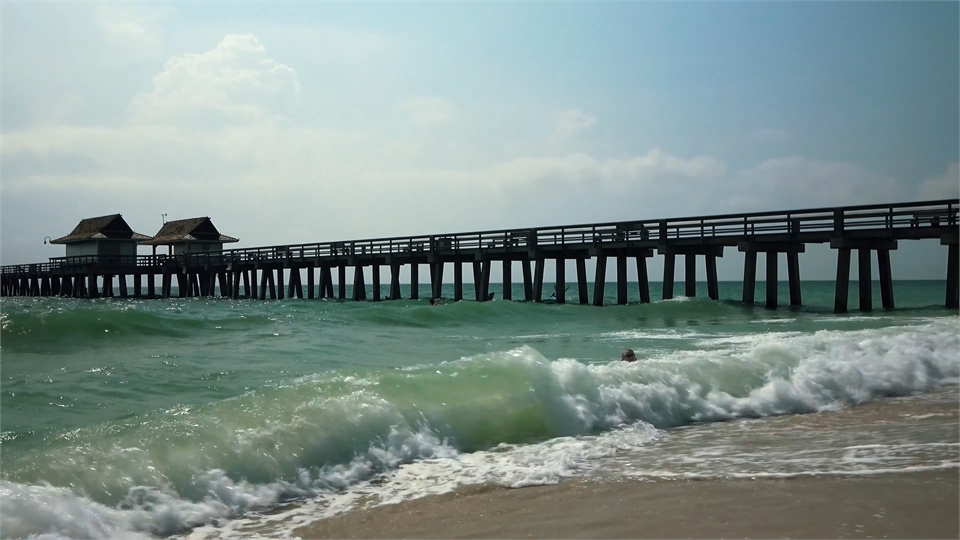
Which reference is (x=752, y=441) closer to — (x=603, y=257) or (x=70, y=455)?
(x=70, y=455)

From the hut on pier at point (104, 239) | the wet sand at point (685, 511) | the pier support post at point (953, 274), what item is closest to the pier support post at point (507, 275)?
the pier support post at point (953, 274)

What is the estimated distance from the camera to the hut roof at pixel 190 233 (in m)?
54.3

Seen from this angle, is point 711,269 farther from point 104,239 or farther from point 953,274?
point 104,239

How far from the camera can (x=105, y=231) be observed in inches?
2178

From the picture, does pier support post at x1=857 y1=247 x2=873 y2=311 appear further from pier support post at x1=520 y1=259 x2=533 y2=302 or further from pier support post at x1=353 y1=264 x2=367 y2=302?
pier support post at x1=353 y1=264 x2=367 y2=302

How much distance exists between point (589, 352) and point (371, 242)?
23.6 m

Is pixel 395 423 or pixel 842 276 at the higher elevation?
pixel 842 276

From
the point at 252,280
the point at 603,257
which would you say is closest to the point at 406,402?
the point at 603,257

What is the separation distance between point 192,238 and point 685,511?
5323 cm

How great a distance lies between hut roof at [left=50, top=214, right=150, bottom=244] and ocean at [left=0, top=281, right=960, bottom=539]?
148 feet

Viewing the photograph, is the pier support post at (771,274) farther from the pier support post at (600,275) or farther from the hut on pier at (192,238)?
the hut on pier at (192,238)

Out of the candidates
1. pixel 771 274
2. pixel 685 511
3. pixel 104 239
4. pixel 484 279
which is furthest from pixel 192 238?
pixel 685 511

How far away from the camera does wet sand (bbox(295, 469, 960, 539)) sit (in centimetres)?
462

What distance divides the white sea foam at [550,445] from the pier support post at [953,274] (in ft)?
33.8
